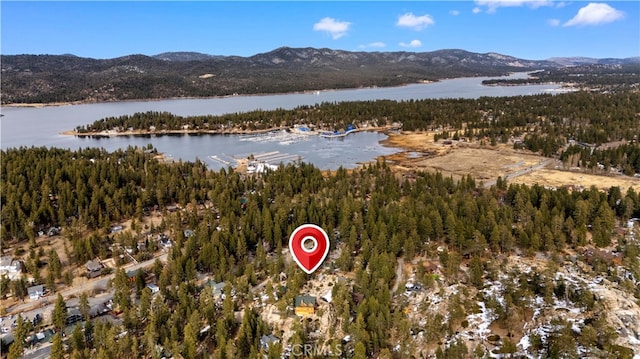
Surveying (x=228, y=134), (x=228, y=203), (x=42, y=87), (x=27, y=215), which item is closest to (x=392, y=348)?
(x=228, y=203)

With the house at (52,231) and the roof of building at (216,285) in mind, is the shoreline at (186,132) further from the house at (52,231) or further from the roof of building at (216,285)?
the roof of building at (216,285)

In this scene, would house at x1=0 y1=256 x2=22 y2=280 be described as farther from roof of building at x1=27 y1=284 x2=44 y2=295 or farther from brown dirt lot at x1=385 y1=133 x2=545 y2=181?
brown dirt lot at x1=385 y1=133 x2=545 y2=181

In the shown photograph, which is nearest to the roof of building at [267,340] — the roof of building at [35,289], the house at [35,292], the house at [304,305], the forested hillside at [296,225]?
the forested hillside at [296,225]

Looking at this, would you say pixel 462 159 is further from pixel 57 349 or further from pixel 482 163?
pixel 57 349

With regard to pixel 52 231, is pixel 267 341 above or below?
below

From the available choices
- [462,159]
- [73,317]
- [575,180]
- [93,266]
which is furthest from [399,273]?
[462,159]

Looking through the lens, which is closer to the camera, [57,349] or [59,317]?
[57,349]
